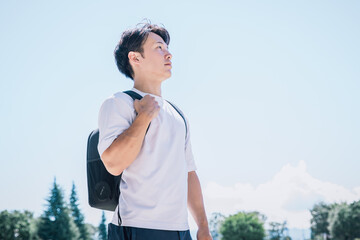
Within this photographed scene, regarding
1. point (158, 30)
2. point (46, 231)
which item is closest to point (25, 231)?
point (46, 231)

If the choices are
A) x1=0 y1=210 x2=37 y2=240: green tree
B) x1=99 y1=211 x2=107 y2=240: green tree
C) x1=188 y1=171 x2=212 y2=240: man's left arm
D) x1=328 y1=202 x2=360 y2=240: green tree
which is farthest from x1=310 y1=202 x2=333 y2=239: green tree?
x1=188 y1=171 x2=212 y2=240: man's left arm

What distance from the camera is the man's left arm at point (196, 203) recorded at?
2602 millimetres

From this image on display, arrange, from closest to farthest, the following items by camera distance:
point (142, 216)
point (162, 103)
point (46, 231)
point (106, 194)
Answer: point (142, 216)
point (106, 194)
point (162, 103)
point (46, 231)

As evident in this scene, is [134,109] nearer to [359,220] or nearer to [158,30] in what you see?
[158,30]

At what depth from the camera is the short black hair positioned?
273cm

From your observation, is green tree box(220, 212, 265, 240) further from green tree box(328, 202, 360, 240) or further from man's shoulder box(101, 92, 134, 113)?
man's shoulder box(101, 92, 134, 113)

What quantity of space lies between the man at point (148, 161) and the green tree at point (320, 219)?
6766cm

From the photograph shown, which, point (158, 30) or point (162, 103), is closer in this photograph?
point (162, 103)

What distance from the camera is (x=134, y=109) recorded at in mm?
2361

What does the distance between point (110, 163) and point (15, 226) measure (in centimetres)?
5619

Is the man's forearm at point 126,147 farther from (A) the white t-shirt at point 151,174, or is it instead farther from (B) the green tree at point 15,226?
(B) the green tree at point 15,226

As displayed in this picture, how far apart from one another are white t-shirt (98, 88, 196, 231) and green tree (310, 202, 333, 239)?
6774 cm

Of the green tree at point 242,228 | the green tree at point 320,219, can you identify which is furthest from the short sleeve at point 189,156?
the green tree at point 320,219

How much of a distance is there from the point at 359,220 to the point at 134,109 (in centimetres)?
5870
